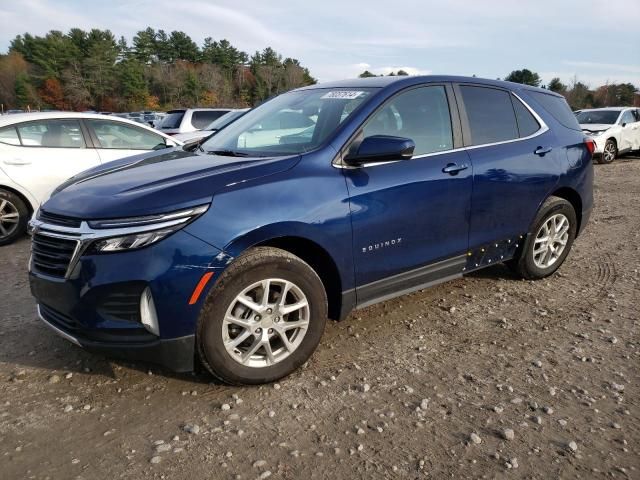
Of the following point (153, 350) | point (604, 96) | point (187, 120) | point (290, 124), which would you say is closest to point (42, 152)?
point (290, 124)

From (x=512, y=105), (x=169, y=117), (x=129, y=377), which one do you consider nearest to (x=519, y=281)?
(x=512, y=105)

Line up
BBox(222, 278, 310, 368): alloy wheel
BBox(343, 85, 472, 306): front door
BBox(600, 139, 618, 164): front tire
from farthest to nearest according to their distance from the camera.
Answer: BBox(600, 139, 618, 164): front tire
BBox(343, 85, 472, 306): front door
BBox(222, 278, 310, 368): alloy wheel

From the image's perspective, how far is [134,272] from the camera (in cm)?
238

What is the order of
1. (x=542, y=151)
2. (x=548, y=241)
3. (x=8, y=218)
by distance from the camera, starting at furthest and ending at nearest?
(x=8, y=218) < (x=548, y=241) < (x=542, y=151)

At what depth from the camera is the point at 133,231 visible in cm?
239

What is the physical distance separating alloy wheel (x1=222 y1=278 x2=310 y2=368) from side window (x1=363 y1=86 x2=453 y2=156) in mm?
1147

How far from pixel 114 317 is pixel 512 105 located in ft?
11.6

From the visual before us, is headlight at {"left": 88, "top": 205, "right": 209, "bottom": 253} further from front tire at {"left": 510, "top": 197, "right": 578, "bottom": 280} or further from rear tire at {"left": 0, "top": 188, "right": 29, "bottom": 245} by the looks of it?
rear tire at {"left": 0, "top": 188, "right": 29, "bottom": 245}

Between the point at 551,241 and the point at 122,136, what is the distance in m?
5.58

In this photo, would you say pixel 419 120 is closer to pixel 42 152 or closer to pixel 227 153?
pixel 227 153

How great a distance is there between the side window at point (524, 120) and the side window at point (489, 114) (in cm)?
6

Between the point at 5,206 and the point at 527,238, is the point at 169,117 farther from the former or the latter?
the point at 527,238

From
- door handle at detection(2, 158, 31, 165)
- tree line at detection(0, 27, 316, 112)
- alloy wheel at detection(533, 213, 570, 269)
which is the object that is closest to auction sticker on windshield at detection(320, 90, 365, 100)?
alloy wheel at detection(533, 213, 570, 269)

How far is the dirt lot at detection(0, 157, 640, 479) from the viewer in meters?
2.21
